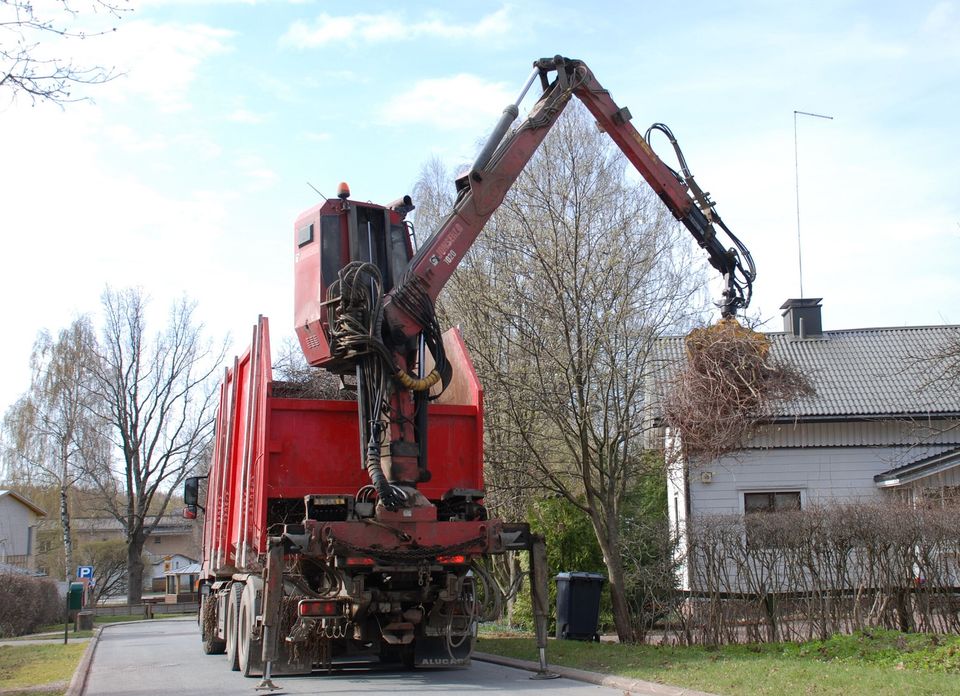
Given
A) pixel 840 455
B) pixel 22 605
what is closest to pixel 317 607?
pixel 840 455

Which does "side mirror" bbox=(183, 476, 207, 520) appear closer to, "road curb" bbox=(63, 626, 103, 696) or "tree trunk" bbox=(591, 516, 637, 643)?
"road curb" bbox=(63, 626, 103, 696)

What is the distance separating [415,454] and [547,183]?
581 centimetres

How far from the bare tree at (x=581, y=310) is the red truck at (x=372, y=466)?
2.88 meters

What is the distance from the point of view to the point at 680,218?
11.9m

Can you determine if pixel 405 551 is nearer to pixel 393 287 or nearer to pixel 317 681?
pixel 317 681

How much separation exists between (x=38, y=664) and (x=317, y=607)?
7892 mm

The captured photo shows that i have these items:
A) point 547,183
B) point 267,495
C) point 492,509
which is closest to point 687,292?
point 547,183

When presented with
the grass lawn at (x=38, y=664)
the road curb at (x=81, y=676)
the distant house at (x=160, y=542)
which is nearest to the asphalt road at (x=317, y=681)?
the road curb at (x=81, y=676)

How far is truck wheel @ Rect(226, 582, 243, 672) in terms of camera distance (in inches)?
436

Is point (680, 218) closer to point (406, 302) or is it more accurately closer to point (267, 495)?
point (406, 302)

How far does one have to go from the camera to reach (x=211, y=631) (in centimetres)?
1460

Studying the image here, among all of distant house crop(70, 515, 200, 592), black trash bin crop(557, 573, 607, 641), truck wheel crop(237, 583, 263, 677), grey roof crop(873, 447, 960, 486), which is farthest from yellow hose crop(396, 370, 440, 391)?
distant house crop(70, 515, 200, 592)

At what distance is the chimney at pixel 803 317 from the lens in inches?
904

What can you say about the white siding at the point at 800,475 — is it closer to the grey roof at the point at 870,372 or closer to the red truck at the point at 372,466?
the grey roof at the point at 870,372
